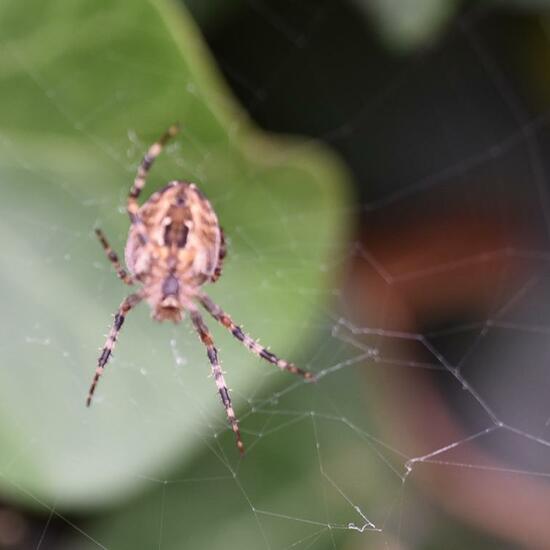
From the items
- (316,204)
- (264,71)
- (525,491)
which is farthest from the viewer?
(264,71)

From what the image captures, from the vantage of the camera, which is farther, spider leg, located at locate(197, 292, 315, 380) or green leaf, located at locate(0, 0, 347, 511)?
spider leg, located at locate(197, 292, 315, 380)

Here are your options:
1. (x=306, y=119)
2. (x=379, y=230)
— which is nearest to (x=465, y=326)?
(x=379, y=230)

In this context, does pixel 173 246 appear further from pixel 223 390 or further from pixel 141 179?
pixel 223 390

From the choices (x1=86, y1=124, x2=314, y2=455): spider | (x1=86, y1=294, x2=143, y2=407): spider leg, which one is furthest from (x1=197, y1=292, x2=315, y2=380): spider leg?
(x1=86, y1=294, x2=143, y2=407): spider leg

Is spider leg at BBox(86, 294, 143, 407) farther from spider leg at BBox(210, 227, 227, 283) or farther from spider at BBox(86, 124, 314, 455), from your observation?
spider leg at BBox(210, 227, 227, 283)

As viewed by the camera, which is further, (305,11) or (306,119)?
(306,119)

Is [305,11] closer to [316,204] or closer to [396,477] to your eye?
[316,204]

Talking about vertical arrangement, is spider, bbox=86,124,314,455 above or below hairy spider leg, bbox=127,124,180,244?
below

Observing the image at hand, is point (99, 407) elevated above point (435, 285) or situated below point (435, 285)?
above
